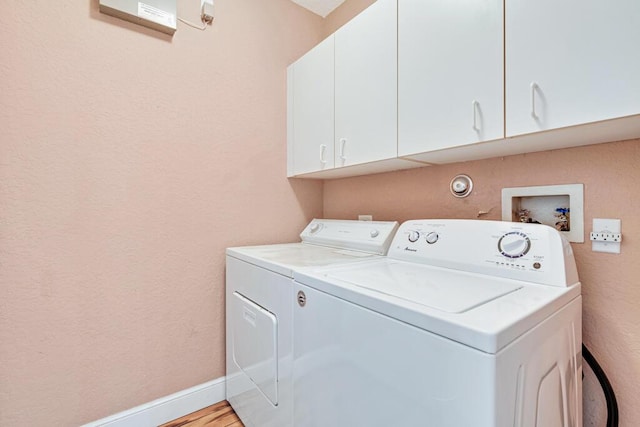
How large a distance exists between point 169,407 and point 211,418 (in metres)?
0.23

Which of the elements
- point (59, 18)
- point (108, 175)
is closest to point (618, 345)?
point (108, 175)

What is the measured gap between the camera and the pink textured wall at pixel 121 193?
1243 millimetres

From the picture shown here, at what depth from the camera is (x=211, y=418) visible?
5.23 feet

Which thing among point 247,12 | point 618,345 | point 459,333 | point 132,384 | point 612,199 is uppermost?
point 247,12

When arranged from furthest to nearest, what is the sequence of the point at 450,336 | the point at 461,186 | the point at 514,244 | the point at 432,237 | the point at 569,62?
the point at 461,186 < the point at 432,237 < the point at 514,244 < the point at 569,62 < the point at 450,336

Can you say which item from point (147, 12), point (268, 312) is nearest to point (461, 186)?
point (268, 312)

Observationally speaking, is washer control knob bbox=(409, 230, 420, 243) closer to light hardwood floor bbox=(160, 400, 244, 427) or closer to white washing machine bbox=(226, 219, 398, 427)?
white washing machine bbox=(226, 219, 398, 427)

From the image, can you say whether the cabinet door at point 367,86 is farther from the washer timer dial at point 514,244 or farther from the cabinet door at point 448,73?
the washer timer dial at point 514,244

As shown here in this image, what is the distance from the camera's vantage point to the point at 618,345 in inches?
39.2

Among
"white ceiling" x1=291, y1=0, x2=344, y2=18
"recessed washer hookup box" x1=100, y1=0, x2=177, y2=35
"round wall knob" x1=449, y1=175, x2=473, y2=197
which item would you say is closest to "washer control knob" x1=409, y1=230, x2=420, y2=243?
"round wall knob" x1=449, y1=175, x2=473, y2=197

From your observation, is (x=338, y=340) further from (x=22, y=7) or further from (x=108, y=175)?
(x=22, y=7)

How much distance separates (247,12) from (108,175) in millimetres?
1277

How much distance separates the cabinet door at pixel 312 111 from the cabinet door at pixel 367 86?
7cm

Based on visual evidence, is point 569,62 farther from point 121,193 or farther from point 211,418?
point 211,418
